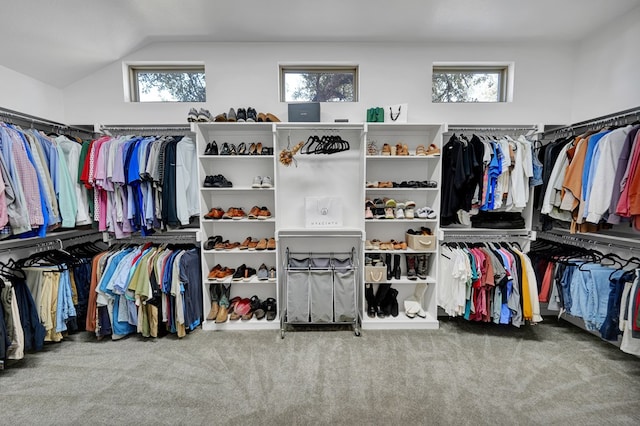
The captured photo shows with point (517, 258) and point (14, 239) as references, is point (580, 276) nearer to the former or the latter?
point (517, 258)

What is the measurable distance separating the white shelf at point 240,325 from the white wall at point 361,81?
6.99ft

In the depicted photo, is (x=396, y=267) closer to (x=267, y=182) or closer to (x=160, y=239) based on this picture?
(x=267, y=182)

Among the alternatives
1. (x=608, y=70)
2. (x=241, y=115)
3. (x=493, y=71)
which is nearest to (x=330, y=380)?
(x=241, y=115)

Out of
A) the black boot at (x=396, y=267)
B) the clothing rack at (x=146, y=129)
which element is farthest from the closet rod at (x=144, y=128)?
the black boot at (x=396, y=267)

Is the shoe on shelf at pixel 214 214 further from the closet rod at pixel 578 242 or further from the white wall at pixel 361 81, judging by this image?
the closet rod at pixel 578 242

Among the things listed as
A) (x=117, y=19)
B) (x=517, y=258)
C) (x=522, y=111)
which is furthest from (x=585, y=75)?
(x=117, y=19)

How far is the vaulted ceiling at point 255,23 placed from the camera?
2.17 m

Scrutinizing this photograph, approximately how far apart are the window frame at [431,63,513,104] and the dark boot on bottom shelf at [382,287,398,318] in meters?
2.10

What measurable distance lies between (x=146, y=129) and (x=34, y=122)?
33.6 inches

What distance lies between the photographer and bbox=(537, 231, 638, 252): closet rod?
89.5 inches

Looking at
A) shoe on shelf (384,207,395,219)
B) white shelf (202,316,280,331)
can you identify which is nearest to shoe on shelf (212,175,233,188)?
white shelf (202,316,280,331)

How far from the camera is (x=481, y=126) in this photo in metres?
2.64

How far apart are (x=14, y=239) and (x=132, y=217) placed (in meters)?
0.82

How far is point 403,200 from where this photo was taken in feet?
9.54
